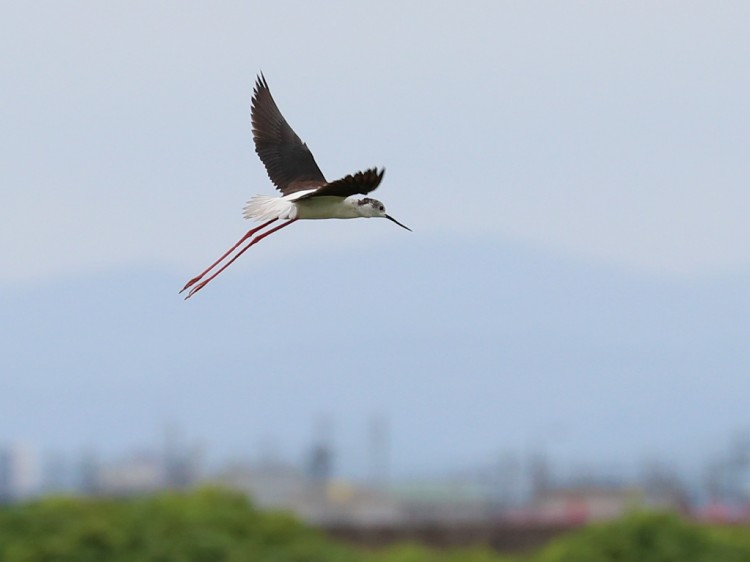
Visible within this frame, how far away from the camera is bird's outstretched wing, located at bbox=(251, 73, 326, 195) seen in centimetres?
836

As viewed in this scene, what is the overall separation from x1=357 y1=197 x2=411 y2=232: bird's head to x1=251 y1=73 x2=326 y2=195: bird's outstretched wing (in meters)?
0.82

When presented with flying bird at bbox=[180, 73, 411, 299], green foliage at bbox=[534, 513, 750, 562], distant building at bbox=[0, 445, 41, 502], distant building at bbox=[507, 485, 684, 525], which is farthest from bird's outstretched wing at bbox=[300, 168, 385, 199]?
distant building at bbox=[0, 445, 41, 502]

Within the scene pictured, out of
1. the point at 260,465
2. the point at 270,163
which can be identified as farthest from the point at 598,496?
the point at 270,163

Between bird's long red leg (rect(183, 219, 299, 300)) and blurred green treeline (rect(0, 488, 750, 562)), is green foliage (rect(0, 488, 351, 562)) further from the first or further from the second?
bird's long red leg (rect(183, 219, 299, 300))

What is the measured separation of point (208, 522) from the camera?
594 inches

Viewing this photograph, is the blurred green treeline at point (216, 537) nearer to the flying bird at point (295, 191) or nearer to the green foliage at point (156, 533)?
the green foliage at point (156, 533)

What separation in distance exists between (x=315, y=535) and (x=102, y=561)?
2.16m

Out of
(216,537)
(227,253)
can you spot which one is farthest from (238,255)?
(216,537)

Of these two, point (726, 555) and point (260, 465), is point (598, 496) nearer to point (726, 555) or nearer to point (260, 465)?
point (260, 465)

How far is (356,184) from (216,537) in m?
8.48

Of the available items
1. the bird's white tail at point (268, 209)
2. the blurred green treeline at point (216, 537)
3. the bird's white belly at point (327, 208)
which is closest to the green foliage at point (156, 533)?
the blurred green treeline at point (216, 537)

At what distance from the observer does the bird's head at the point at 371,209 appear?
273 inches

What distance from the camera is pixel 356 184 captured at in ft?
21.8

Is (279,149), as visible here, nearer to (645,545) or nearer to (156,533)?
(156,533)
